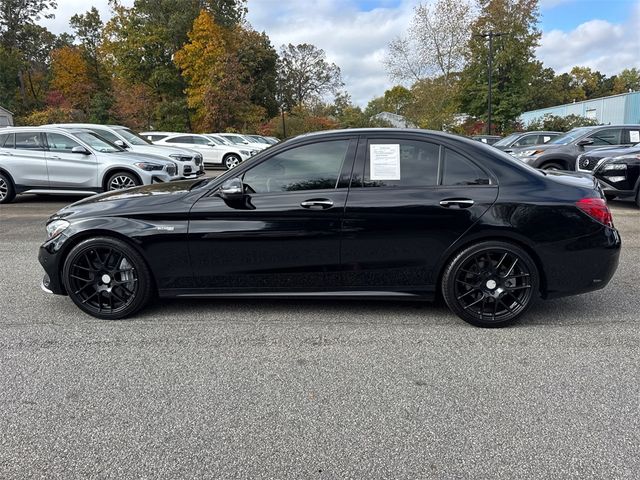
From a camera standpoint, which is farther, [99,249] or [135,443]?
[99,249]

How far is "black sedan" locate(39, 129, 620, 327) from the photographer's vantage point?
12.1 ft

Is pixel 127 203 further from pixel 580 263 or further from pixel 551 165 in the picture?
pixel 551 165

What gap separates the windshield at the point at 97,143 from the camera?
33.7ft

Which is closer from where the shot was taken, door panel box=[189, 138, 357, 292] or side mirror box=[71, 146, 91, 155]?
door panel box=[189, 138, 357, 292]

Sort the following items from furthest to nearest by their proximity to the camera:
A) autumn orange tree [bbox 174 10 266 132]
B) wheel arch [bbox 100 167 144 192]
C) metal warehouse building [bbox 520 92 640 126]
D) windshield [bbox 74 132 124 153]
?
autumn orange tree [bbox 174 10 266 132], metal warehouse building [bbox 520 92 640 126], windshield [bbox 74 132 124 153], wheel arch [bbox 100 167 144 192]

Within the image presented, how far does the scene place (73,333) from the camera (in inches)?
148

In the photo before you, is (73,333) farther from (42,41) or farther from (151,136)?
(42,41)

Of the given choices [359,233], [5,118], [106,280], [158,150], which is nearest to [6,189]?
[158,150]

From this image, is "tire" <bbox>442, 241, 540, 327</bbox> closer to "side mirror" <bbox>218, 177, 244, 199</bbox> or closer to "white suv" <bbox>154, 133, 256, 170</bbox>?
"side mirror" <bbox>218, 177, 244, 199</bbox>

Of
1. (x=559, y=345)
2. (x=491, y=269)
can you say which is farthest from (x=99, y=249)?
(x=559, y=345)

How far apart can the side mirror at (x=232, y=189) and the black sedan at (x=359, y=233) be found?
18 millimetres

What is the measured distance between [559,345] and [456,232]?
1114 millimetres

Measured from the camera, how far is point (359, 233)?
3756 mm

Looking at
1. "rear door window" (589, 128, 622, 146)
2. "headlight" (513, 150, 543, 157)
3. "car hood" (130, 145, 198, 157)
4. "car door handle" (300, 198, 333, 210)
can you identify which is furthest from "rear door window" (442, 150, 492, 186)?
"car hood" (130, 145, 198, 157)
